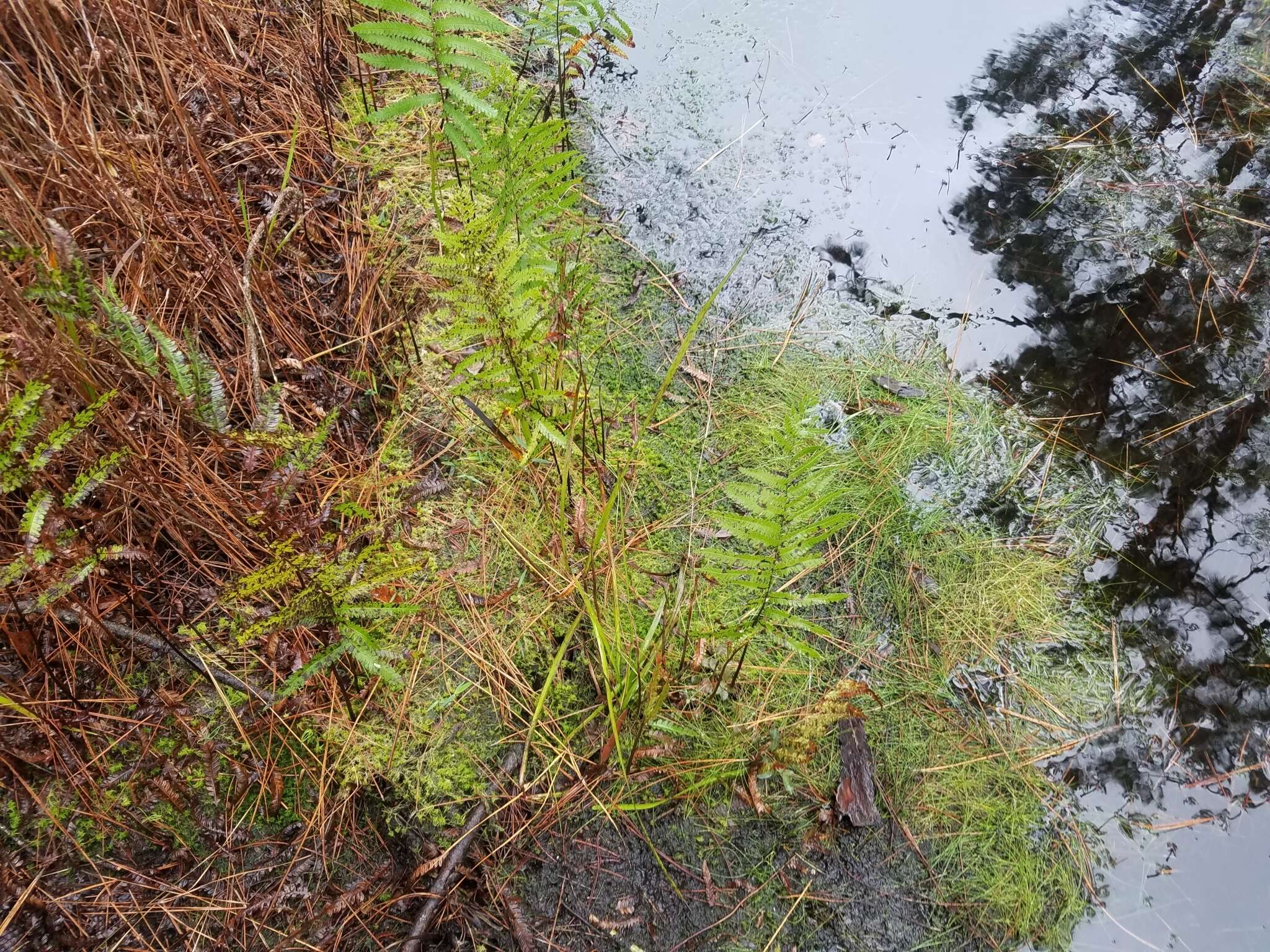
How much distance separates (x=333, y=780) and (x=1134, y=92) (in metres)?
4.36

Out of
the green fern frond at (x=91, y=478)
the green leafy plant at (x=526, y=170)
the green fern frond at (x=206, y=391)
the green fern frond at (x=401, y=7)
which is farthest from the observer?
the green leafy plant at (x=526, y=170)

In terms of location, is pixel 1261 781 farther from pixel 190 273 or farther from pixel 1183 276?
pixel 190 273

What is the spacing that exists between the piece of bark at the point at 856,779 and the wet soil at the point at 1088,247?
1.98 ft

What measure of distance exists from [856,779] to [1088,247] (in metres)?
2.44

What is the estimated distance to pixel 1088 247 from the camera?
3031 millimetres

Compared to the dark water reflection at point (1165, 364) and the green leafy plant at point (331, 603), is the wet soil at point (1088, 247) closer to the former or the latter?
the dark water reflection at point (1165, 364)

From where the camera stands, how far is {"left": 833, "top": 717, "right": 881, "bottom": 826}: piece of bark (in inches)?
77.3

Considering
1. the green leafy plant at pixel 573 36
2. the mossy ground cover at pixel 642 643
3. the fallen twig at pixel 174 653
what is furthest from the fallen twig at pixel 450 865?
the green leafy plant at pixel 573 36

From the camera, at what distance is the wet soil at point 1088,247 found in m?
2.12

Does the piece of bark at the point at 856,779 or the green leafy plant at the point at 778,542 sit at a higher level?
the green leafy plant at the point at 778,542

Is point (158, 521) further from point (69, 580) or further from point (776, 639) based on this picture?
point (776, 639)

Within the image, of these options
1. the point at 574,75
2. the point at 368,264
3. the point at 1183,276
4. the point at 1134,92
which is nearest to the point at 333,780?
the point at 368,264

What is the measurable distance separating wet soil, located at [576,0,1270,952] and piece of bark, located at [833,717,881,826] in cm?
60

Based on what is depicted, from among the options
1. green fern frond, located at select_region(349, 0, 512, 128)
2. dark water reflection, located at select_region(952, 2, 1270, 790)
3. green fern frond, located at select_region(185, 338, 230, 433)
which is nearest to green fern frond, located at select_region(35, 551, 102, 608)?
green fern frond, located at select_region(185, 338, 230, 433)
